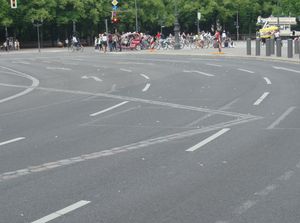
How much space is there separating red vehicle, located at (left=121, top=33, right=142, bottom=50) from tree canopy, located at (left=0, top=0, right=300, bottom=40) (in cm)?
1077

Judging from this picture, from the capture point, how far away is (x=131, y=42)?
59188 mm

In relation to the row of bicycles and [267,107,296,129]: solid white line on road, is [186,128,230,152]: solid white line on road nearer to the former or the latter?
[267,107,296,129]: solid white line on road

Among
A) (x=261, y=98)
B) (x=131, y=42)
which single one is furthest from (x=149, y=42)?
(x=261, y=98)

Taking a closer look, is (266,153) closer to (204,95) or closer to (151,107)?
(151,107)

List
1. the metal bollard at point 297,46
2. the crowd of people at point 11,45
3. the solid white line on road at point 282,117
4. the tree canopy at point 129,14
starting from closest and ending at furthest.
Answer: the solid white line on road at point 282,117 < the metal bollard at point 297,46 < the crowd of people at point 11,45 < the tree canopy at point 129,14

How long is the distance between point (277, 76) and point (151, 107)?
401 inches

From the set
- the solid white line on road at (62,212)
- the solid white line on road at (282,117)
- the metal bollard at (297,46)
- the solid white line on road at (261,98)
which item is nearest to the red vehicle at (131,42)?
the metal bollard at (297,46)

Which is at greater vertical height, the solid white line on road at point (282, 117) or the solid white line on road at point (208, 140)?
the solid white line on road at point (282, 117)

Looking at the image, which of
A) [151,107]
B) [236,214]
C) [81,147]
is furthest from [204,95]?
[236,214]

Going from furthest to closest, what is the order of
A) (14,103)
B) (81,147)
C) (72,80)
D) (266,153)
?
(72,80)
(14,103)
(81,147)
(266,153)

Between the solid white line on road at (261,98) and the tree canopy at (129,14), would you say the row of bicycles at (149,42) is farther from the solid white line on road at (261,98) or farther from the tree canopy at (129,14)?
the solid white line on road at (261,98)

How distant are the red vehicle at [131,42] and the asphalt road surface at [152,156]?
3875 centimetres

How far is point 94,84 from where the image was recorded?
24062mm

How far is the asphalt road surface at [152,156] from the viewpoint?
22.2ft
